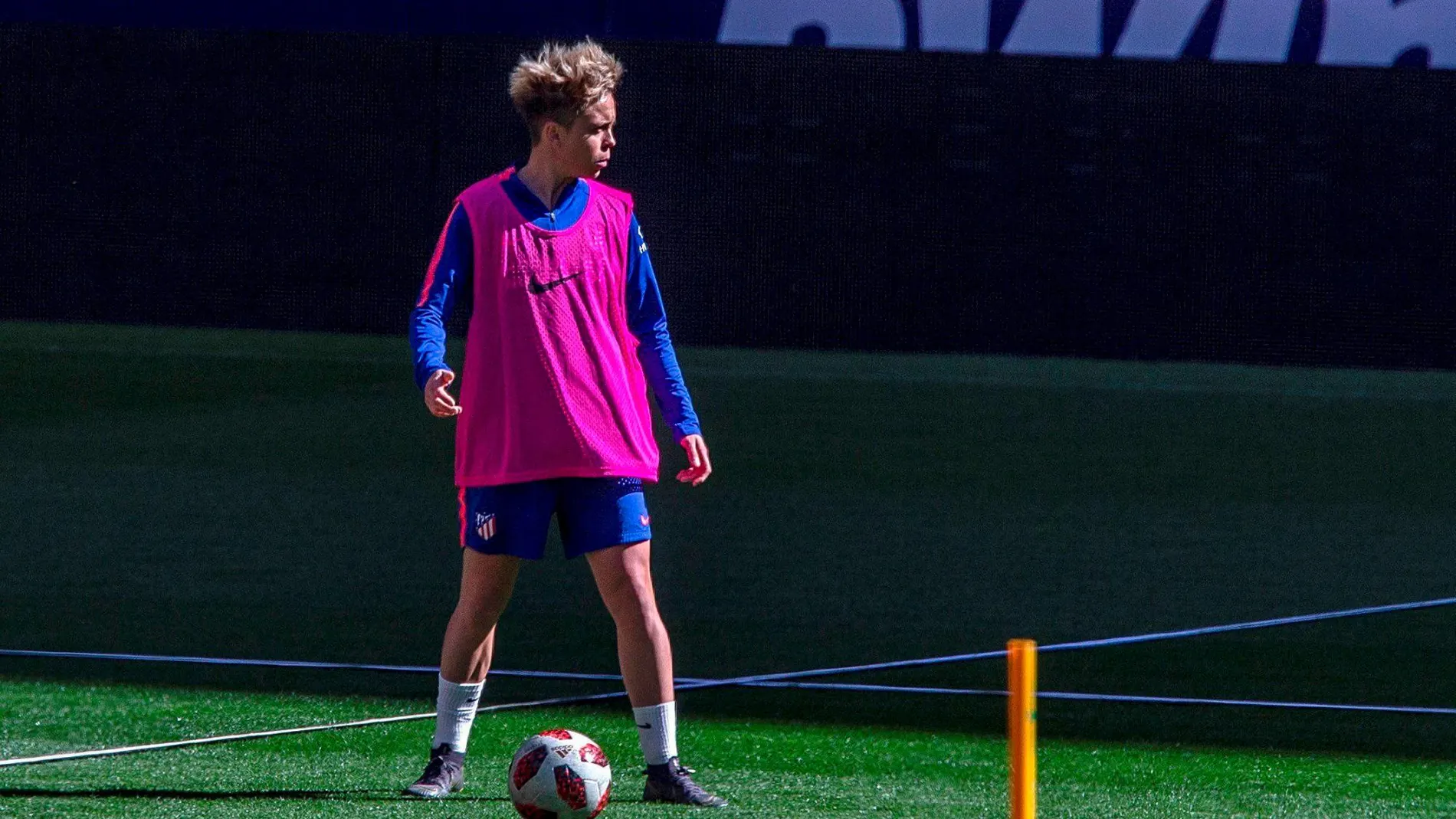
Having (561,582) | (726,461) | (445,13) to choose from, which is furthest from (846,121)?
(561,582)

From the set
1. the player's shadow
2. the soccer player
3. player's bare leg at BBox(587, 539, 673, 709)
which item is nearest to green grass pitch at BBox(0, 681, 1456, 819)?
the player's shadow

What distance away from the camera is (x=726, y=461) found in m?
10.2

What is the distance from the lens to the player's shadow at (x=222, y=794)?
3.87 m

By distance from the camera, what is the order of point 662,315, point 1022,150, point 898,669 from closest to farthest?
point 662,315, point 898,669, point 1022,150

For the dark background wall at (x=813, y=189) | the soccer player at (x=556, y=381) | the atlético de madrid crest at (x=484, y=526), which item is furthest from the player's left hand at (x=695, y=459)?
the dark background wall at (x=813, y=189)

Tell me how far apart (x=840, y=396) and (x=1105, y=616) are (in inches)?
276

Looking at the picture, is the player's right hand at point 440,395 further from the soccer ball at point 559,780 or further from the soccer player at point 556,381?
the soccer ball at point 559,780

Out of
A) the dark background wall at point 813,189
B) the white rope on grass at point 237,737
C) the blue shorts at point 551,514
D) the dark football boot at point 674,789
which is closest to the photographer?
the blue shorts at point 551,514

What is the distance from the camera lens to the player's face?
3666 mm

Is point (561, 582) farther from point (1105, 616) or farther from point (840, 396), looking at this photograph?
point (840, 396)

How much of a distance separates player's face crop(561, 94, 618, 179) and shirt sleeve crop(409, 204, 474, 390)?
0.24 m

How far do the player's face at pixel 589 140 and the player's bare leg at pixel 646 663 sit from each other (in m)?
0.73

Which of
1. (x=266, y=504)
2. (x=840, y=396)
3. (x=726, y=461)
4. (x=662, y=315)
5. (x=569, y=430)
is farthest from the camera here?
(x=840, y=396)

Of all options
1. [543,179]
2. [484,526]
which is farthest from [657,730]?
[543,179]
